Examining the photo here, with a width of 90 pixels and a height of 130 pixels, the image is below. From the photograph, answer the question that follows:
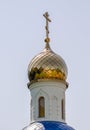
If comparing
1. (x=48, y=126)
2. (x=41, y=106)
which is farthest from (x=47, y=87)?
(x=48, y=126)

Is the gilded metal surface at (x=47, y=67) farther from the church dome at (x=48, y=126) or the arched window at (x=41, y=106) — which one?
the church dome at (x=48, y=126)

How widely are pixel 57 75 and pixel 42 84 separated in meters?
0.55

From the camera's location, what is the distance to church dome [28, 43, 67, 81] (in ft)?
54.9

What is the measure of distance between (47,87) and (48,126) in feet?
5.01

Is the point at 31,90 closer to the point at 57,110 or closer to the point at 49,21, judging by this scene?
the point at 57,110

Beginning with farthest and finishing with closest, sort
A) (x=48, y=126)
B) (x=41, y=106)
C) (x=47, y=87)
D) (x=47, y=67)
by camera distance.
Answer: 1. (x=47, y=67)
2. (x=47, y=87)
3. (x=41, y=106)
4. (x=48, y=126)

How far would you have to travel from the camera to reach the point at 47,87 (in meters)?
16.6

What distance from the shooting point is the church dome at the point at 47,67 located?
54.9 feet

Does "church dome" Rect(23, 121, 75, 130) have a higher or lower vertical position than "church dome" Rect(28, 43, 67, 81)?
lower

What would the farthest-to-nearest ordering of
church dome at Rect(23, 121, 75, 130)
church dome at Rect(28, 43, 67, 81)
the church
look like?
church dome at Rect(28, 43, 67, 81) → the church → church dome at Rect(23, 121, 75, 130)

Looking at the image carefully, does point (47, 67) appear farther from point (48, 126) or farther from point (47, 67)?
point (48, 126)

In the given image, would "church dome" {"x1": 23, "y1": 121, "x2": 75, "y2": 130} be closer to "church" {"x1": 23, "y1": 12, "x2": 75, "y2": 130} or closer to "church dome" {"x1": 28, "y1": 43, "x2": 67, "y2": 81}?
"church" {"x1": 23, "y1": 12, "x2": 75, "y2": 130}

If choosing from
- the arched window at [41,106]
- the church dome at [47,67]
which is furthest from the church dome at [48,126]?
the church dome at [47,67]

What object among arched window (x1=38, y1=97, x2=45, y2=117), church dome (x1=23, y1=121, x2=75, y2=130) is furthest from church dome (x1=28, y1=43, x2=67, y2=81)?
church dome (x1=23, y1=121, x2=75, y2=130)
